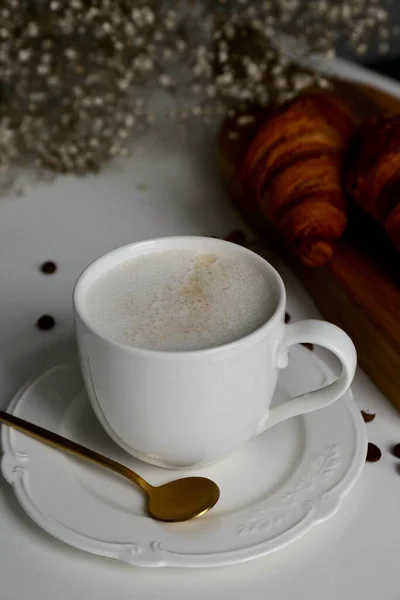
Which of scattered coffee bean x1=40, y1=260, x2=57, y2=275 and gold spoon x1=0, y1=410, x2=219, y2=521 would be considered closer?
gold spoon x1=0, y1=410, x2=219, y2=521

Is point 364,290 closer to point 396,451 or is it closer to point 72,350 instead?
point 396,451

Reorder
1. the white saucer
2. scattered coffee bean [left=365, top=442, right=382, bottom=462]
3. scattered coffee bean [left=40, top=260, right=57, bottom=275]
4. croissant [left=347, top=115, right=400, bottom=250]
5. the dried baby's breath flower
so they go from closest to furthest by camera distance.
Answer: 1. the white saucer
2. scattered coffee bean [left=365, top=442, right=382, bottom=462]
3. croissant [left=347, top=115, right=400, bottom=250]
4. scattered coffee bean [left=40, top=260, right=57, bottom=275]
5. the dried baby's breath flower

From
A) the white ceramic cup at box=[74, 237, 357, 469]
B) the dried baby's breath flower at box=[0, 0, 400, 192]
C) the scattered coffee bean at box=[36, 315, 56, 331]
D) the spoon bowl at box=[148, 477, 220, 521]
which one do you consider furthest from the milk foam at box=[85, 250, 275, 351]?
the dried baby's breath flower at box=[0, 0, 400, 192]

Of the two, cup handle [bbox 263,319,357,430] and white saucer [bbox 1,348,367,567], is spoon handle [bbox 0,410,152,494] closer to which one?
white saucer [bbox 1,348,367,567]

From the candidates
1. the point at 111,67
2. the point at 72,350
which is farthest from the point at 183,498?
the point at 111,67

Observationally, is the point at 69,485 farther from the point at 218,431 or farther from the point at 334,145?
the point at 334,145

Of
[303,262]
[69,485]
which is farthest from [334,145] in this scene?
[69,485]

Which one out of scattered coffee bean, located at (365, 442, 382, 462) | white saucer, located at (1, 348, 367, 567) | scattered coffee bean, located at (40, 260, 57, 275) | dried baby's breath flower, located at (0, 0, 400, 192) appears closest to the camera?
white saucer, located at (1, 348, 367, 567)
